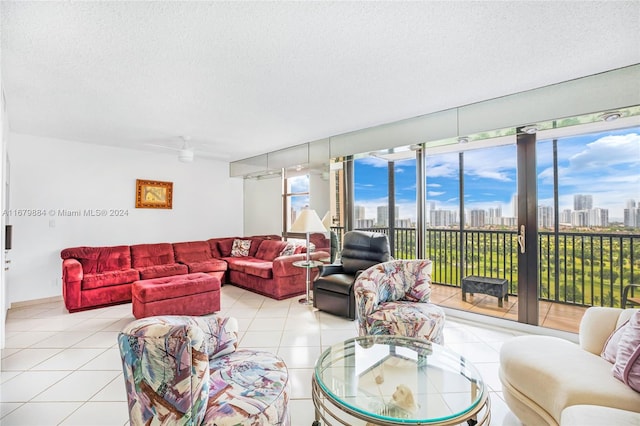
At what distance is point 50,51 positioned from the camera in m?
2.11

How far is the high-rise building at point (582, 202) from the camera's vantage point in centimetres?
364

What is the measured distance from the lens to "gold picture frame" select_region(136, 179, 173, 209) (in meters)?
5.27

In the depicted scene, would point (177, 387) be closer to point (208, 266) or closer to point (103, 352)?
point (103, 352)

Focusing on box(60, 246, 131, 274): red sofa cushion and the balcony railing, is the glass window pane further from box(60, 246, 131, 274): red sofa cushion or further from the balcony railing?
box(60, 246, 131, 274): red sofa cushion

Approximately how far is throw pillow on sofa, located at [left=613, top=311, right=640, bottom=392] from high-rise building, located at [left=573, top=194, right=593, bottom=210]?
9.04ft

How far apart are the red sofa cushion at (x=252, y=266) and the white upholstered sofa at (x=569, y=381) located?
3.38m

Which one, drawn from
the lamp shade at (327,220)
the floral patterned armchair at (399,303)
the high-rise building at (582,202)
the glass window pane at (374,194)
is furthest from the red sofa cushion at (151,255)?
the high-rise building at (582,202)

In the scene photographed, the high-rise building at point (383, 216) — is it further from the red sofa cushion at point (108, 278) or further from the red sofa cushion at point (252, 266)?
the red sofa cushion at point (108, 278)

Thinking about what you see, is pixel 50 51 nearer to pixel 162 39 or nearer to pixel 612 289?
pixel 162 39

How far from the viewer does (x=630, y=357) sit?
1.42m

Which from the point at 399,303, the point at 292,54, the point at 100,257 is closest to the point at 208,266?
the point at 100,257

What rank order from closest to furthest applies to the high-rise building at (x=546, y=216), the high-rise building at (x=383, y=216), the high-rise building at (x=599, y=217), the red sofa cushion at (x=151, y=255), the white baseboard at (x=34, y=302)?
1. the high-rise building at (x=599, y=217)
2. the high-rise building at (x=546, y=216)
3. the white baseboard at (x=34, y=302)
4. the red sofa cushion at (x=151, y=255)
5. the high-rise building at (x=383, y=216)

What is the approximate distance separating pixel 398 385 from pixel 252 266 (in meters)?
3.62

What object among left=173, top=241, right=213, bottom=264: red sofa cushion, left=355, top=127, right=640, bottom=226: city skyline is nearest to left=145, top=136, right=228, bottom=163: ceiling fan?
left=173, top=241, right=213, bottom=264: red sofa cushion
